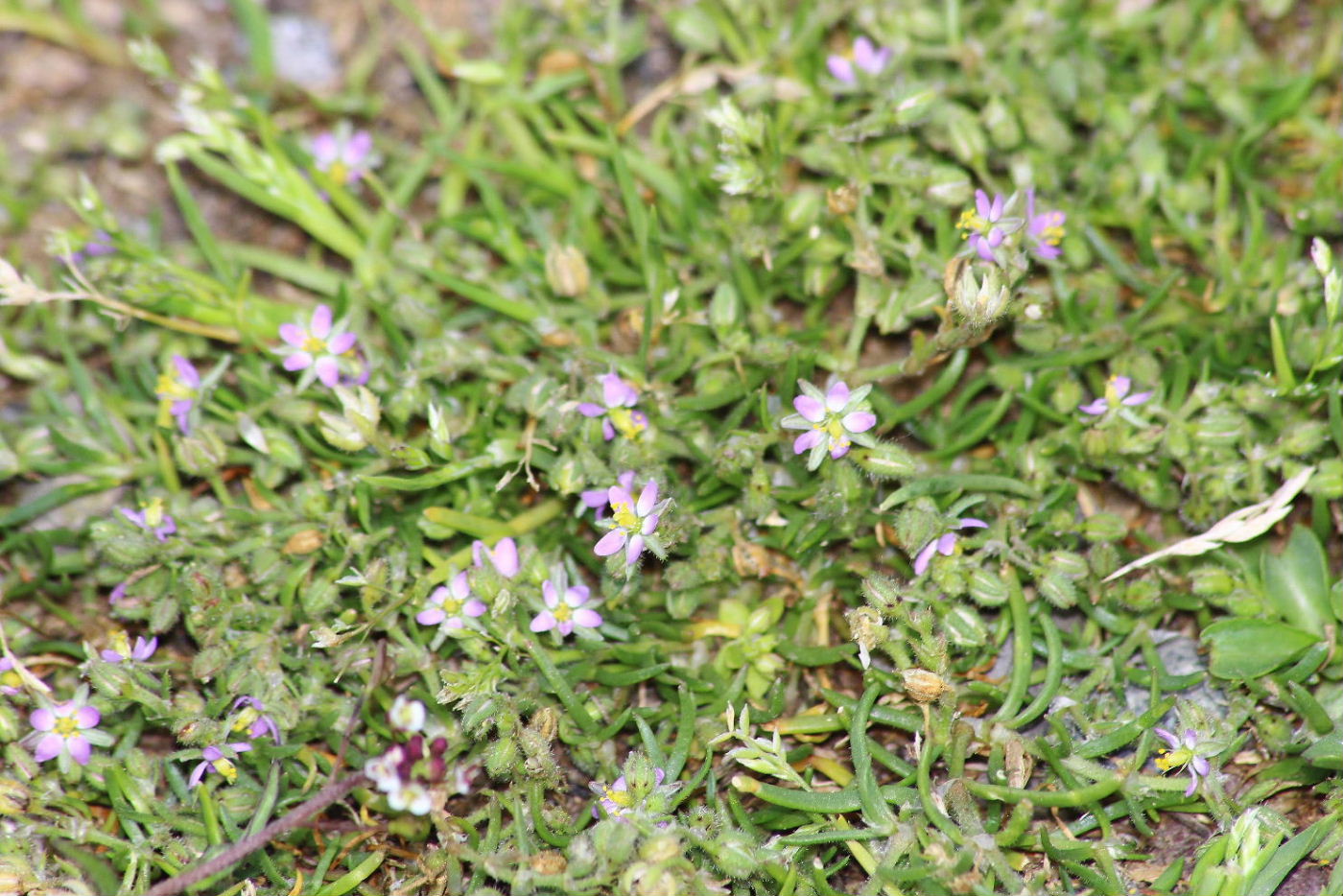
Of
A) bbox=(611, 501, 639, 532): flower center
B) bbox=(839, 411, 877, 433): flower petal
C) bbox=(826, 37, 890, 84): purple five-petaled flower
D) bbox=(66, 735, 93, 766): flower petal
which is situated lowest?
bbox=(66, 735, 93, 766): flower petal

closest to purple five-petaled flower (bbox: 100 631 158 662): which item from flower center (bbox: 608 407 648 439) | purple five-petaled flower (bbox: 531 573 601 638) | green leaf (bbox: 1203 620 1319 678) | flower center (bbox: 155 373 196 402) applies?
flower center (bbox: 155 373 196 402)

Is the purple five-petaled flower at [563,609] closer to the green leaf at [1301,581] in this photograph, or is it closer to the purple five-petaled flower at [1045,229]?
the purple five-petaled flower at [1045,229]

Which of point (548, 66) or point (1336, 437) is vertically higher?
point (548, 66)

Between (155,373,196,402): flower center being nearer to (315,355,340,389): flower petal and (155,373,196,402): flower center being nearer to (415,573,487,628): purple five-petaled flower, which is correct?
(315,355,340,389): flower petal

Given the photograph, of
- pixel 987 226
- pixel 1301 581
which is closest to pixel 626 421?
pixel 987 226

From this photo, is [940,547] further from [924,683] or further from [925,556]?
[924,683]

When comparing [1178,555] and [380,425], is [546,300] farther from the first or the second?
[1178,555]

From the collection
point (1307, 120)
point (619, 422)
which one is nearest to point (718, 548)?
point (619, 422)
